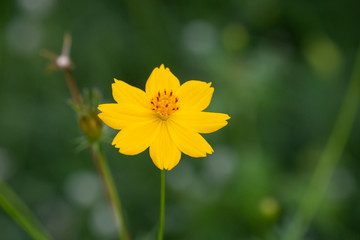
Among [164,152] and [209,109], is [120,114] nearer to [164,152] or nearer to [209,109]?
[164,152]

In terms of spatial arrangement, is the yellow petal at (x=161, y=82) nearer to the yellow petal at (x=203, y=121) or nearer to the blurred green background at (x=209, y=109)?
the yellow petal at (x=203, y=121)

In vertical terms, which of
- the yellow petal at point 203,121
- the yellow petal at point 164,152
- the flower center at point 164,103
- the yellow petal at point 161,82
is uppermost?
the yellow petal at point 161,82

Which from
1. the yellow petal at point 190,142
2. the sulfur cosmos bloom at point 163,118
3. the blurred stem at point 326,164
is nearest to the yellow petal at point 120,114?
the sulfur cosmos bloom at point 163,118

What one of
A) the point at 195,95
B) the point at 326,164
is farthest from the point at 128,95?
the point at 326,164

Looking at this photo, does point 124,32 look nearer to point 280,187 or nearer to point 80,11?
point 80,11

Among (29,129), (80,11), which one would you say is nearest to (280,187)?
(29,129)

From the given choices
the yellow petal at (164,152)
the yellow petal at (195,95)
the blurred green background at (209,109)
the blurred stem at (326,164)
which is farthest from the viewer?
the blurred green background at (209,109)
